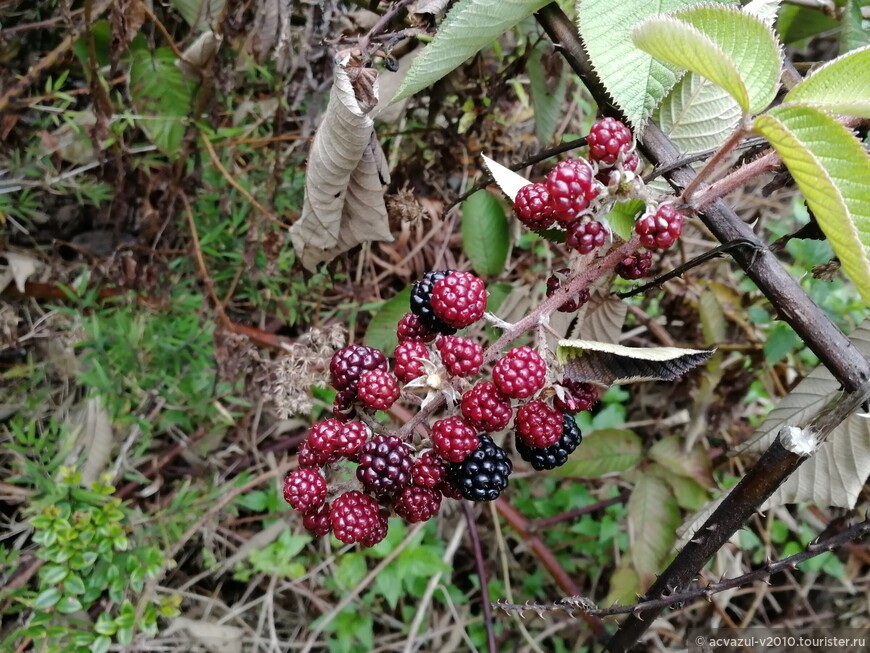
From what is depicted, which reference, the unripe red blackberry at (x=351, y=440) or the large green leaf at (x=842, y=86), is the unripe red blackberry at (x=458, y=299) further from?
the large green leaf at (x=842, y=86)

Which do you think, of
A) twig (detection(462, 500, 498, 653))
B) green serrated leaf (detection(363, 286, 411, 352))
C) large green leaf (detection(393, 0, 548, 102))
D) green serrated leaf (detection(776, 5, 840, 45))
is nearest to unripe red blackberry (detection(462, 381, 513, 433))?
large green leaf (detection(393, 0, 548, 102))

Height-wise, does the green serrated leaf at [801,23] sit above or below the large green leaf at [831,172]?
below

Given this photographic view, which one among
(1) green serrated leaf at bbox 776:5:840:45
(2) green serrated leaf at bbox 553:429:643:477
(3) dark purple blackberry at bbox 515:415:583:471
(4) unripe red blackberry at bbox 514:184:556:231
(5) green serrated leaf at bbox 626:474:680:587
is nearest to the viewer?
(4) unripe red blackberry at bbox 514:184:556:231

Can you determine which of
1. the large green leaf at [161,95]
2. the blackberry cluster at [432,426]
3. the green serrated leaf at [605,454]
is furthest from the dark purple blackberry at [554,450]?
the large green leaf at [161,95]

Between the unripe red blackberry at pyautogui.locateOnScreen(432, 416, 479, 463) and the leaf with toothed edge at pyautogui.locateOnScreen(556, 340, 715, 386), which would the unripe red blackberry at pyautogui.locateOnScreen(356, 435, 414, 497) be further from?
the leaf with toothed edge at pyautogui.locateOnScreen(556, 340, 715, 386)

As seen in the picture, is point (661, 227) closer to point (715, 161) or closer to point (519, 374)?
point (715, 161)

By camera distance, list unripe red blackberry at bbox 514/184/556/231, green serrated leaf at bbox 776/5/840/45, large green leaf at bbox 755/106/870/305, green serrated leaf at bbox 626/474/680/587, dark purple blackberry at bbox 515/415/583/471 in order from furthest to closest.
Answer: green serrated leaf at bbox 626/474/680/587 → green serrated leaf at bbox 776/5/840/45 → dark purple blackberry at bbox 515/415/583/471 → unripe red blackberry at bbox 514/184/556/231 → large green leaf at bbox 755/106/870/305
